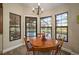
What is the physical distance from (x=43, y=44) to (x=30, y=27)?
1.25 feet

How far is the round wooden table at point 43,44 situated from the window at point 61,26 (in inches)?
4.9

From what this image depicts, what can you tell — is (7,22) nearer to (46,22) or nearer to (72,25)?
(46,22)

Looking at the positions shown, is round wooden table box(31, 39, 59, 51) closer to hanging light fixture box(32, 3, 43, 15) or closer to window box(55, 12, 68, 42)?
window box(55, 12, 68, 42)

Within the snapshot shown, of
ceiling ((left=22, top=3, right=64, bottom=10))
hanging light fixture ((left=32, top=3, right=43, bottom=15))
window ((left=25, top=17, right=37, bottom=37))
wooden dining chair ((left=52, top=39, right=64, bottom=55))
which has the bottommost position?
wooden dining chair ((left=52, top=39, right=64, bottom=55))

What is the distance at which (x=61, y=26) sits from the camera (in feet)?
7.77

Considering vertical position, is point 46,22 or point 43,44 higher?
point 46,22

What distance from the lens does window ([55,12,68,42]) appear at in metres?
2.32

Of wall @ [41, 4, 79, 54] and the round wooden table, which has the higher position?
wall @ [41, 4, 79, 54]

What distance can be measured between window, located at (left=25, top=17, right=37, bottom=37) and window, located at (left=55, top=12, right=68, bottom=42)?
1.28 feet

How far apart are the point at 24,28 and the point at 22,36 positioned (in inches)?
5.7

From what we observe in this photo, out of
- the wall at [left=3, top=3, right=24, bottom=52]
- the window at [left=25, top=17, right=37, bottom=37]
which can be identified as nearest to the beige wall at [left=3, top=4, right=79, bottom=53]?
the wall at [left=3, top=3, right=24, bottom=52]

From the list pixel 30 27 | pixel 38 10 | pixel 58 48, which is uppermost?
pixel 38 10

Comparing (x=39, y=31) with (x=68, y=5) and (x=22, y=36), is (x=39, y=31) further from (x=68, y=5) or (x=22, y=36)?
(x=68, y=5)

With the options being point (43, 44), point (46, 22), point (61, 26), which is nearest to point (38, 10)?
point (46, 22)
